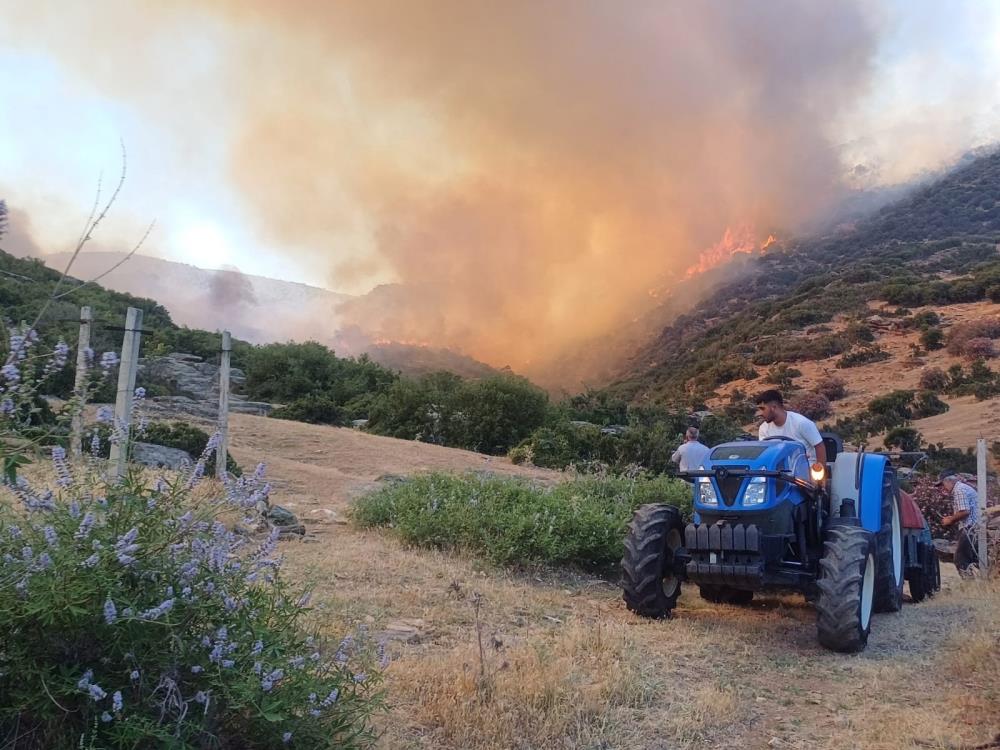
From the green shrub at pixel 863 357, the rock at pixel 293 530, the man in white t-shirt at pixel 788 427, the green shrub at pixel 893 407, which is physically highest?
the green shrub at pixel 863 357

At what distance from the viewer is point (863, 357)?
3478 centimetres

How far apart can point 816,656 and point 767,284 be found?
58.3 metres

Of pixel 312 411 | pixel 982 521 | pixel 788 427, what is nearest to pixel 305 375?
pixel 312 411

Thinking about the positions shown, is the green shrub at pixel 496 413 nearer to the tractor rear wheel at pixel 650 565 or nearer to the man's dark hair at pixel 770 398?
the man's dark hair at pixel 770 398

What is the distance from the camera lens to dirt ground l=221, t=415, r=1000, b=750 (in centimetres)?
347

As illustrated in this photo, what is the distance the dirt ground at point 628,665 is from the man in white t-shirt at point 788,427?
139 centimetres

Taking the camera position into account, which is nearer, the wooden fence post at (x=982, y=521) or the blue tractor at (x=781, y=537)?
the blue tractor at (x=781, y=537)

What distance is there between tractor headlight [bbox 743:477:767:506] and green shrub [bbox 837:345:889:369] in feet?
106

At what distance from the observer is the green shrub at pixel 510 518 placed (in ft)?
24.1

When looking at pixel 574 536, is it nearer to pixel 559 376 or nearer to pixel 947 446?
pixel 947 446

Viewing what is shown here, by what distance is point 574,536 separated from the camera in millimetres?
7664

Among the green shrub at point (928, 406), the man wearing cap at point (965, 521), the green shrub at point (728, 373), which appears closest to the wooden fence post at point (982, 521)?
the man wearing cap at point (965, 521)

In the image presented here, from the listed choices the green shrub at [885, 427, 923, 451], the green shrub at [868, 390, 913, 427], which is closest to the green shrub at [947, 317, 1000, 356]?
the green shrub at [868, 390, 913, 427]

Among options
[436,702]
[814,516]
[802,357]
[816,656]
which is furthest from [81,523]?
[802,357]
